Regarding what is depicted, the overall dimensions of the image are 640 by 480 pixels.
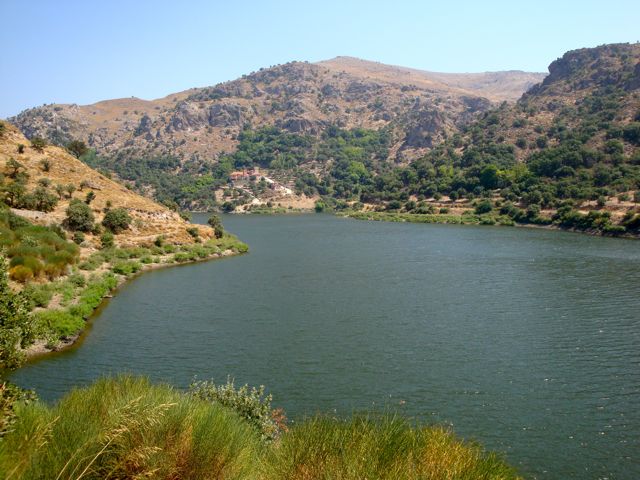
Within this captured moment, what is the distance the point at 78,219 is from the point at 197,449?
56.2 m

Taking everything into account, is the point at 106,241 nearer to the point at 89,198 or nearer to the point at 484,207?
the point at 89,198

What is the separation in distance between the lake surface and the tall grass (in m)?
11.2

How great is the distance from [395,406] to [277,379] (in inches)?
276

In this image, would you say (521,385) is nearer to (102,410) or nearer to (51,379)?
(102,410)

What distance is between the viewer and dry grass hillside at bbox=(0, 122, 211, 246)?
6631 centimetres

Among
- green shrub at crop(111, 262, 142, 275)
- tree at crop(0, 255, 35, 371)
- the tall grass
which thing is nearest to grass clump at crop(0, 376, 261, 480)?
the tall grass

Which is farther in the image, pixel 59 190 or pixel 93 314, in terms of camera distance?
pixel 59 190

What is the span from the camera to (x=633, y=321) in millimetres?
36906

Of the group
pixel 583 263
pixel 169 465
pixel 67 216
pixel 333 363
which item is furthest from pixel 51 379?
pixel 583 263

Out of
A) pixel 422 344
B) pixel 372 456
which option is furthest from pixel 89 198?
pixel 372 456

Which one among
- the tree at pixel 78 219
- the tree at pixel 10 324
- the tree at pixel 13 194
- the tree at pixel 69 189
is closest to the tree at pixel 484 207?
the tree at pixel 78 219

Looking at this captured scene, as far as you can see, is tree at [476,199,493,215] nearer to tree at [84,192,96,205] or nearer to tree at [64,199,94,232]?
tree at [84,192,96,205]

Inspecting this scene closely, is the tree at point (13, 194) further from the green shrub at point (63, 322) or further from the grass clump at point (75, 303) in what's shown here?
the green shrub at point (63, 322)

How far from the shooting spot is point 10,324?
12586 mm
